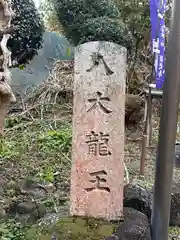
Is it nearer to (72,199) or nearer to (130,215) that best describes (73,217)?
(72,199)

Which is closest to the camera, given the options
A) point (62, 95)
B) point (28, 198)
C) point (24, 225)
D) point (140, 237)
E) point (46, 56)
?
point (140, 237)

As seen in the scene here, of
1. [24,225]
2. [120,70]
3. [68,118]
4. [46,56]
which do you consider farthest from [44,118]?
[120,70]

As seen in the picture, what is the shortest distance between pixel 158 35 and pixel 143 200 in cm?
186

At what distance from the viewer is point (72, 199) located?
2.83 meters

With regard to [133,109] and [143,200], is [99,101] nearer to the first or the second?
[143,200]

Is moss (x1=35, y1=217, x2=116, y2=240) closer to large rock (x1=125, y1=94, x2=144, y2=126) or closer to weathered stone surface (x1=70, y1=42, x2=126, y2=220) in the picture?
weathered stone surface (x1=70, y1=42, x2=126, y2=220)

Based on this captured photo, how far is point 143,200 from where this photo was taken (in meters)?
3.66

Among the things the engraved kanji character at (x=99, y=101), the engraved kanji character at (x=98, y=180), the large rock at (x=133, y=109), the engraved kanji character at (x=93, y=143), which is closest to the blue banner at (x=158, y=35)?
the engraved kanji character at (x=99, y=101)

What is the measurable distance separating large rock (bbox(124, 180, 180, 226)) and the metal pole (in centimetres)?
68

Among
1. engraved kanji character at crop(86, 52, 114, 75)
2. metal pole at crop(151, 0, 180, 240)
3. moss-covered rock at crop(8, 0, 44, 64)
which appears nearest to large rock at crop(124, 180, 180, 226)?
metal pole at crop(151, 0, 180, 240)

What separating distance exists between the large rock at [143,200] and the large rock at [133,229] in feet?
2.25

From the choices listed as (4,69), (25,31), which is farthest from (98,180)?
(25,31)

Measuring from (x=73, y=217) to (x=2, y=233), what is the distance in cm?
93

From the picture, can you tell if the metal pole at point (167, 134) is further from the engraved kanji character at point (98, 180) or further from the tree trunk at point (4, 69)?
the tree trunk at point (4, 69)
